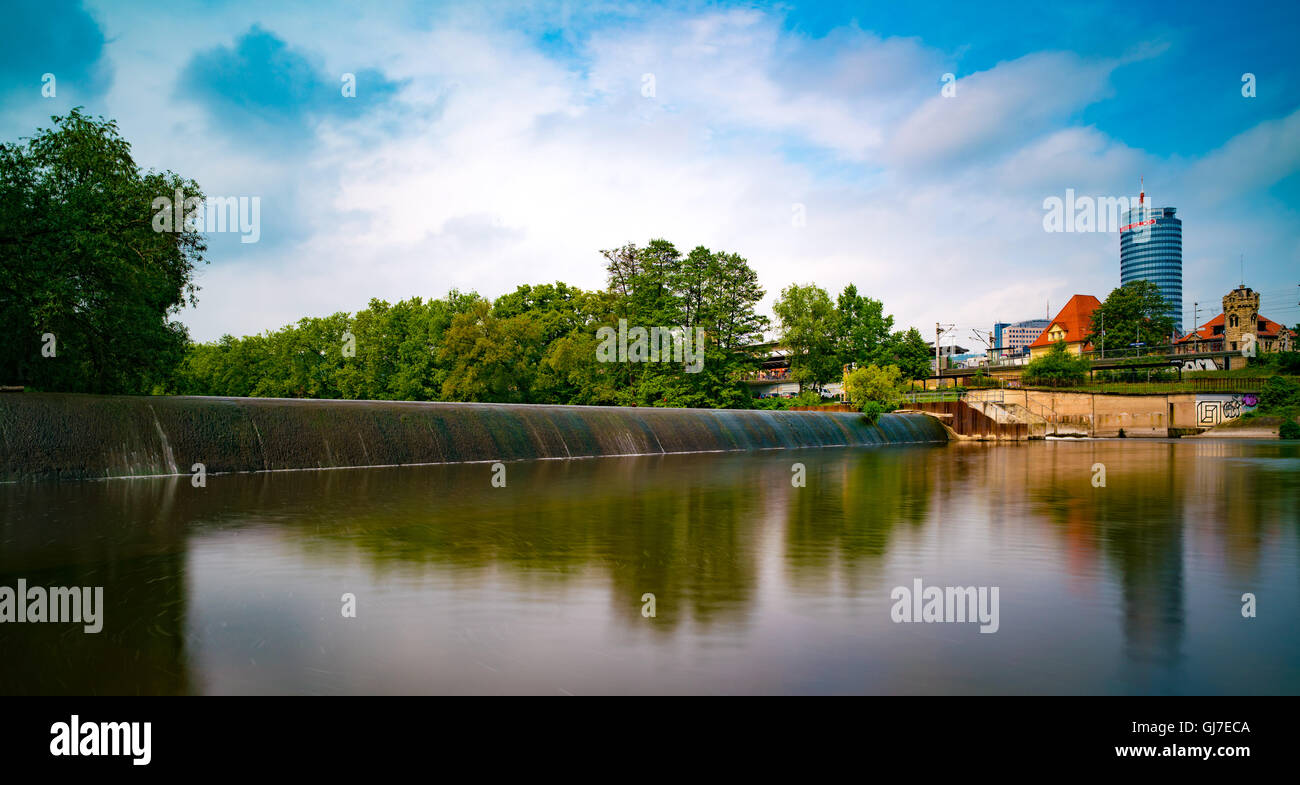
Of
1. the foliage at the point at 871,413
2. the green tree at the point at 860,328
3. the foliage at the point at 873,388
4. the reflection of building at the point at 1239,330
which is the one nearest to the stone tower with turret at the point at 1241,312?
the reflection of building at the point at 1239,330

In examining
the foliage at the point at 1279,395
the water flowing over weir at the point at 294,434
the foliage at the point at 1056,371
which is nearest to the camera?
the water flowing over weir at the point at 294,434

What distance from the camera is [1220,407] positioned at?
5516cm

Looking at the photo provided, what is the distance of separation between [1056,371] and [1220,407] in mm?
14733

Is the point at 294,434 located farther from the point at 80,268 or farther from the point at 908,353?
the point at 908,353

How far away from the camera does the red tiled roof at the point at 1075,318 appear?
116 metres

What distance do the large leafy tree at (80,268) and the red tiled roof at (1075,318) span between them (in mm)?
122377

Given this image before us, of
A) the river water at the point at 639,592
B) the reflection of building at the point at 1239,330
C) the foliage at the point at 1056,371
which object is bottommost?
the river water at the point at 639,592

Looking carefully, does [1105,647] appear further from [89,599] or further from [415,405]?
[415,405]

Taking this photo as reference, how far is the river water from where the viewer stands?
136 inches

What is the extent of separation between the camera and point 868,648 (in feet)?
12.5

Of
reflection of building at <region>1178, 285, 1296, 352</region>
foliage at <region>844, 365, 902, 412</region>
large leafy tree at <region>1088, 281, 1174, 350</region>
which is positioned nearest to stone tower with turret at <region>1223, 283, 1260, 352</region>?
reflection of building at <region>1178, 285, 1296, 352</region>

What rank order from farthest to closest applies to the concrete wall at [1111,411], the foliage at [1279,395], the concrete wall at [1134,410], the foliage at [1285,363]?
1. the foliage at [1285,363]
2. the concrete wall at [1134,410]
3. the concrete wall at [1111,411]
4. the foliage at [1279,395]

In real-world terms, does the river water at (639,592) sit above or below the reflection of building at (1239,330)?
below

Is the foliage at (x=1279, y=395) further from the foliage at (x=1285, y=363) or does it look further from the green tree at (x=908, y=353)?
the green tree at (x=908, y=353)
